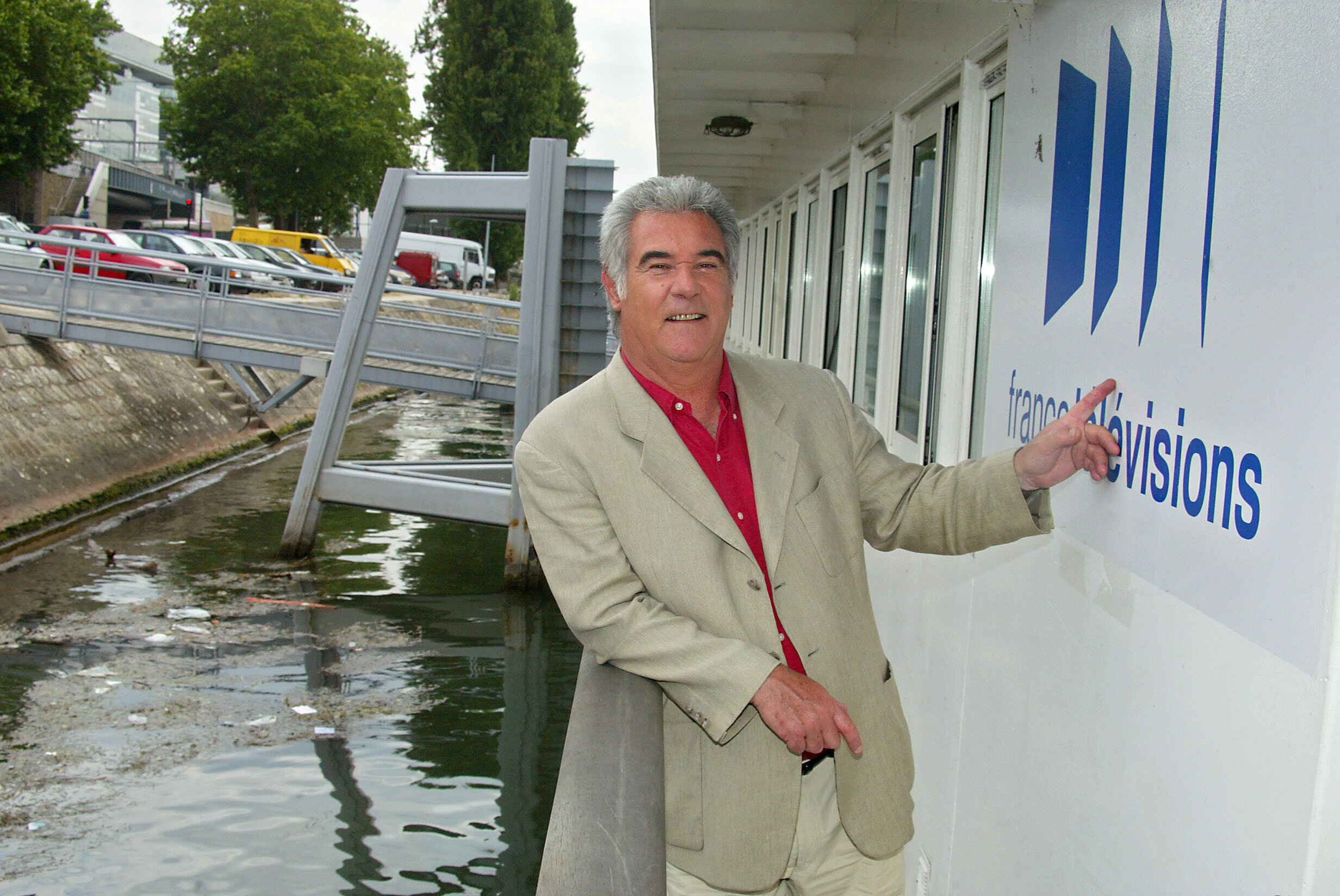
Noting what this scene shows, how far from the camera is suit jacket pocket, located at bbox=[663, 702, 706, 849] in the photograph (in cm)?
225

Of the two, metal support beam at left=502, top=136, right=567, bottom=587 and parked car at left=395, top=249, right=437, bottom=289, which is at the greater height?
parked car at left=395, top=249, right=437, bottom=289

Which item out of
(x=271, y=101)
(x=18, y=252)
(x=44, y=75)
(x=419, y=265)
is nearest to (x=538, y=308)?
(x=18, y=252)

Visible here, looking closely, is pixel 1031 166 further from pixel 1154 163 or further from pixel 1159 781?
pixel 1159 781

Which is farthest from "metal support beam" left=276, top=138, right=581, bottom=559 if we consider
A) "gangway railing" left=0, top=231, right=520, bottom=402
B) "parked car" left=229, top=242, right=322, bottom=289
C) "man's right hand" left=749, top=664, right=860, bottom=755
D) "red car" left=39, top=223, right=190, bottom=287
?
"parked car" left=229, top=242, right=322, bottom=289

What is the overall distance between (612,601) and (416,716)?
20.0ft

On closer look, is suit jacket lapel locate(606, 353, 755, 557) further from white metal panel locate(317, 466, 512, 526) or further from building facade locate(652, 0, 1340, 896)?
white metal panel locate(317, 466, 512, 526)

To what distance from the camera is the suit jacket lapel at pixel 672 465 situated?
7.38 ft

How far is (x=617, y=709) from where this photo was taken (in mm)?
1893

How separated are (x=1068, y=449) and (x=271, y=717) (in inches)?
254

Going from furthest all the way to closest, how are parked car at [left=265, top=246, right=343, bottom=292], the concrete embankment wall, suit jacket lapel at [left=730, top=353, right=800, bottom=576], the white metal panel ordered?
parked car at [left=265, top=246, right=343, bottom=292]
the concrete embankment wall
the white metal panel
suit jacket lapel at [left=730, top=353, right=800, bottom=576]

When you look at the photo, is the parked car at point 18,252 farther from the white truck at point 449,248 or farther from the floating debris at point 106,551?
the white truck at point 449,248

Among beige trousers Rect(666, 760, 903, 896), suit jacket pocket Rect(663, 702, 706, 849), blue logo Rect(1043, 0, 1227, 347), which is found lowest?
beige trousers Rect(666, 760, 903, 896)

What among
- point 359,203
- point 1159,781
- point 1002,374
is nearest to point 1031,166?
point 1002,374

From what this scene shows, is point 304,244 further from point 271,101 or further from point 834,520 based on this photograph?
point 834,520
